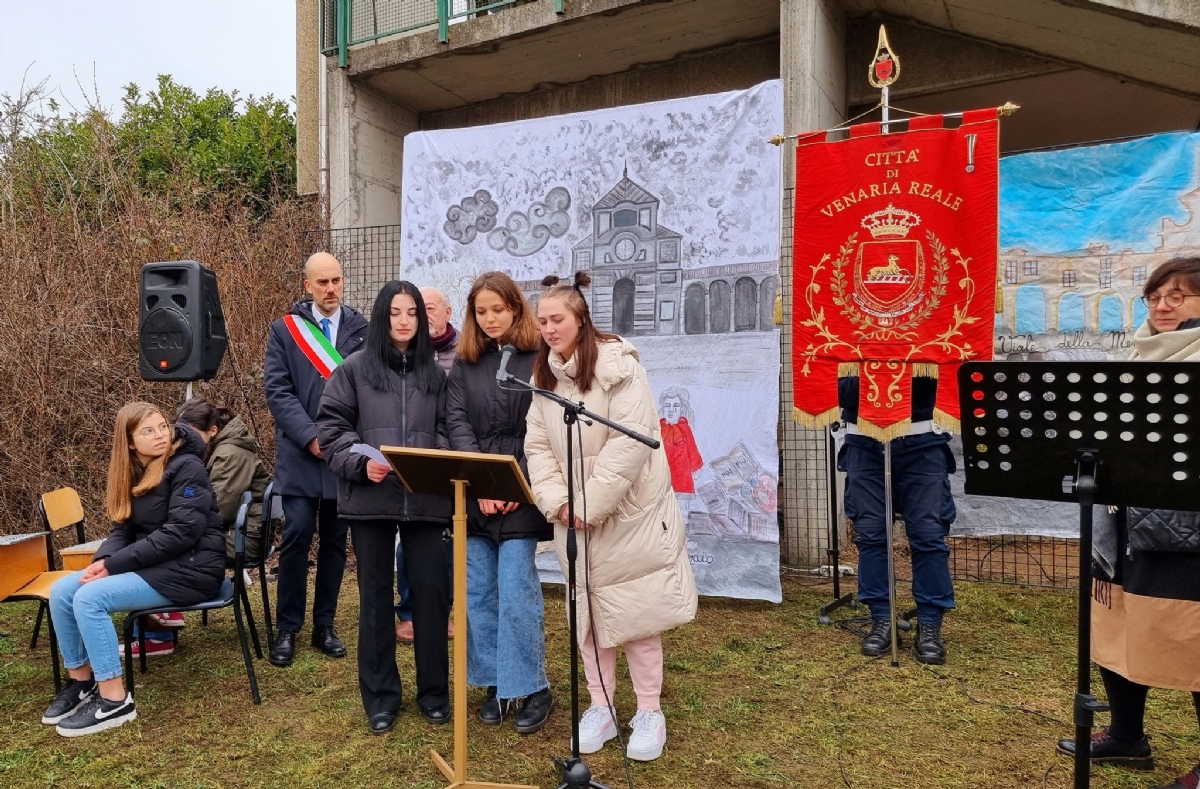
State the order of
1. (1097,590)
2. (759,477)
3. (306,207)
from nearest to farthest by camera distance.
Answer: (1097,590) → (759,477) → (306,207)

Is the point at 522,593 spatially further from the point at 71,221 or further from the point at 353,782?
the point at 71,221

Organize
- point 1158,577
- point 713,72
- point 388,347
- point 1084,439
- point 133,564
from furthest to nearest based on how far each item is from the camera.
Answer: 1. point 713,72
2. point 133,564
3. point 388,347
4. point 1158,577
5. point 1084,439

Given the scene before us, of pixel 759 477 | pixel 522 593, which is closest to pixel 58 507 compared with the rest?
pixel 522 593

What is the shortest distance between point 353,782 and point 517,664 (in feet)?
2.48

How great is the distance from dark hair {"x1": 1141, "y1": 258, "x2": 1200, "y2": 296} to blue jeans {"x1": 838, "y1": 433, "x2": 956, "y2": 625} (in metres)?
1.64

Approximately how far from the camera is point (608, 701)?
330 cm

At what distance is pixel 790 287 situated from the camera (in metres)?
6.11

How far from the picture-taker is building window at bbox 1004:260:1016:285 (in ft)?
18.9

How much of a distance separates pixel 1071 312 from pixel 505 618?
4.29m

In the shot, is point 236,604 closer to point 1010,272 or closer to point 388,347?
point 388,347

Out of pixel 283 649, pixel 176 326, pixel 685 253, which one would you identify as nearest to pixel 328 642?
pixel 283 649

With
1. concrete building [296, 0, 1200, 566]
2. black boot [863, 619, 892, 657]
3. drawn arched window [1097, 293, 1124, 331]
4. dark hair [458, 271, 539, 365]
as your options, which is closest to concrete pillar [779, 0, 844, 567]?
concrete building [296, 0, 1200, 566]

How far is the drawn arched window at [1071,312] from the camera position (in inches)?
219

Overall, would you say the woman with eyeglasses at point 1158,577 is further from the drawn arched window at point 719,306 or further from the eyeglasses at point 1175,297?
the drawn arched window at point 719,306
